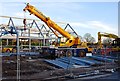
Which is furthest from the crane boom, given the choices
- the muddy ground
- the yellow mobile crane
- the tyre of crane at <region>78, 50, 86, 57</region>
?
the muddy ground

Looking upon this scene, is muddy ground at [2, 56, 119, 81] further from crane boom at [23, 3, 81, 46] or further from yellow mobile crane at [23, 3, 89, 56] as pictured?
yellow mobile crane at [23, 3, 89, 56]

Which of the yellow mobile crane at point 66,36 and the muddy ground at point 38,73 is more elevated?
the yellow mobile crane at point 66,36

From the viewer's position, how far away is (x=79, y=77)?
36.6 ft

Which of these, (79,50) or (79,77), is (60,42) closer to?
(79,50)

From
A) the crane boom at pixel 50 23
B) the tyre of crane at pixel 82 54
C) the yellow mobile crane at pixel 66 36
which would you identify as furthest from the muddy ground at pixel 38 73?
the tyre of crane at pixel 82 54

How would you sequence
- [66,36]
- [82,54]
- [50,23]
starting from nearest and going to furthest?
[50,23] < [82,54] < [66,36]

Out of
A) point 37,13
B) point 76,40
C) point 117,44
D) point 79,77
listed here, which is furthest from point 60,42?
point 79,77

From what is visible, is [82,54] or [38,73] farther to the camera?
[82,54]

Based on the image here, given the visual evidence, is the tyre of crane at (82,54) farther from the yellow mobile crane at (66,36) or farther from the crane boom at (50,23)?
the crane boom at (50,23)

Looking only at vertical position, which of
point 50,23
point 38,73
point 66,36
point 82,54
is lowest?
point 38,73

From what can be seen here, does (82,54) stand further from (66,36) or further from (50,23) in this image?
(50,23)

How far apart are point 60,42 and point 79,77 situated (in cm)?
1667

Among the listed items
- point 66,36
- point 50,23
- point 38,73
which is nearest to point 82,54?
point 66,36

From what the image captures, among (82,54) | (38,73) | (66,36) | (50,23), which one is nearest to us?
(38,73)
